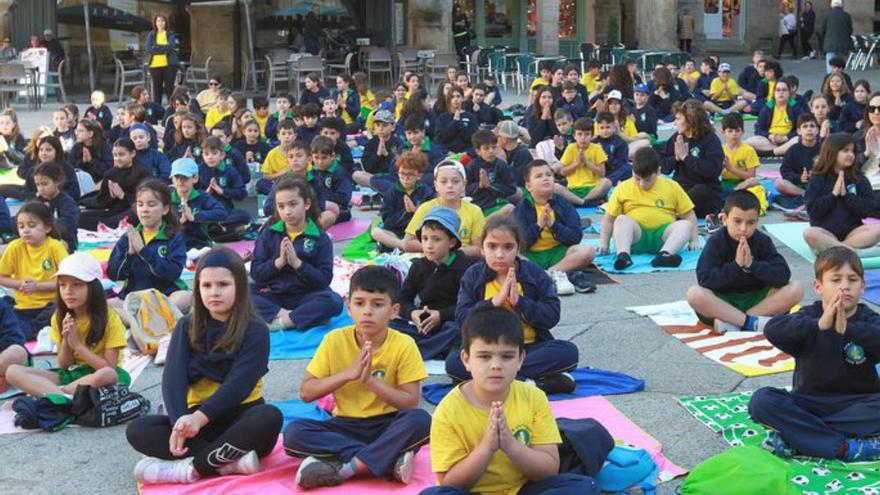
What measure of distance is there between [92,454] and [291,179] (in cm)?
270

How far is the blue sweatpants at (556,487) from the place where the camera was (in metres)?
4.48

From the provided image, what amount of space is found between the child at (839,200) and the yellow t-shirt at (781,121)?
5.91 meters

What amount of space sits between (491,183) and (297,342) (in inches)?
153

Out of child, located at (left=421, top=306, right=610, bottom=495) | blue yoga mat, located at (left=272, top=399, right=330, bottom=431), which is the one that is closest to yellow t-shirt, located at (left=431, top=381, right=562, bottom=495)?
child, located at (left=421, top=306, right=610, bottom=495)

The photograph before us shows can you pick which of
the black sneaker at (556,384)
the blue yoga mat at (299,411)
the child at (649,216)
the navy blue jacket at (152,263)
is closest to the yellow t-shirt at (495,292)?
the black sneaker at (556,384)

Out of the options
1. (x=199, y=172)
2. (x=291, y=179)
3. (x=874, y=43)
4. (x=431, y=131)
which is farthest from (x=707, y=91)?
(x=291, y=179)

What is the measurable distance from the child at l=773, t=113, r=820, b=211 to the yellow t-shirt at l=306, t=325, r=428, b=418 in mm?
7045

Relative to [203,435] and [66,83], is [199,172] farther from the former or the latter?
[66,83]

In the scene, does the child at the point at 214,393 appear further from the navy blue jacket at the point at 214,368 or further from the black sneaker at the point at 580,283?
the black sneaker at the point at 580,283

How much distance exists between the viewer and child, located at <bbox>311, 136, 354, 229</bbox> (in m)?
11.1

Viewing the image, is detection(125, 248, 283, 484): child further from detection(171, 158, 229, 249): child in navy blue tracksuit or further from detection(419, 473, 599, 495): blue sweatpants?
detection(171, 158, 229, 249): child in navy blue tracksuit

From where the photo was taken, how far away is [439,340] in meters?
7.07

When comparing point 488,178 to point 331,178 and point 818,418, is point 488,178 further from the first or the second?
point 818,418

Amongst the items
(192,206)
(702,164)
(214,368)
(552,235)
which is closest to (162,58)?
(192,206)
